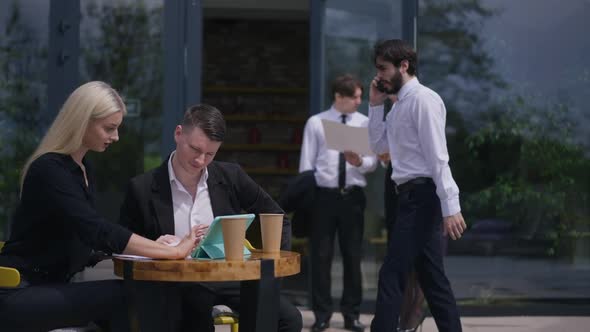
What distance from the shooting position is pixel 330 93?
723cm

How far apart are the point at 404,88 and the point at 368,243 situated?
260cm

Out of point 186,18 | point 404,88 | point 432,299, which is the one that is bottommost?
point 432,299

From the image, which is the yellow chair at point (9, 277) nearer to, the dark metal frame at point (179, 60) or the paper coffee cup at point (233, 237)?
the paper coffee cup at point (233, 237)

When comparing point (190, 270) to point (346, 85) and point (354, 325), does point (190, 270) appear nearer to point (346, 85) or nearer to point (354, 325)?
point (354, 325)

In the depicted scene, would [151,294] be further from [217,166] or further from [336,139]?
[336,139]

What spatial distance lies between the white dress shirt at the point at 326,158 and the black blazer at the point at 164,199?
2719 millimetres

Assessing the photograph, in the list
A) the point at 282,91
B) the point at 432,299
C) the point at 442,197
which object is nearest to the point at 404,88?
the point at 442,197

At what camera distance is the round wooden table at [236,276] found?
3.28 meters

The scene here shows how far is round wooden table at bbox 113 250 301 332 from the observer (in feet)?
10.8

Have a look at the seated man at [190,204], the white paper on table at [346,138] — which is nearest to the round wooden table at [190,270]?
the seated man at [190,204]

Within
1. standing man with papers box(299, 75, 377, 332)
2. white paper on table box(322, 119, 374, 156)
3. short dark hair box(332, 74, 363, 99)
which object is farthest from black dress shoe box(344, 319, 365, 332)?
short dark hair box(332, 74, 363, 99)

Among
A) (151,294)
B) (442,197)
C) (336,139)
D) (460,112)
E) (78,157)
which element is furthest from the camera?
(460,112)

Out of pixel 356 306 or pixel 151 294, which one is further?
pixel 356 306

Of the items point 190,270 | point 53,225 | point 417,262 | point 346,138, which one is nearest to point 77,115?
point 53,225
